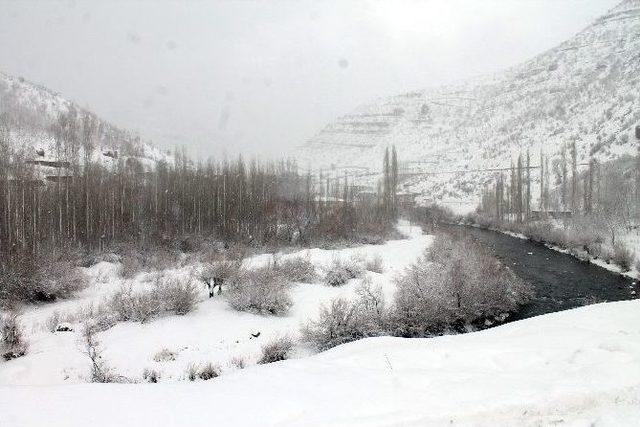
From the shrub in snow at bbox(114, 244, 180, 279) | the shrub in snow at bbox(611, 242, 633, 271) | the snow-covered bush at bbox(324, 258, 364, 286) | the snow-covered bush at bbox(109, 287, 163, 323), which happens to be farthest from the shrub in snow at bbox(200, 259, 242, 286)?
the shrub in snow at bbox(611, 242, 633, 271)

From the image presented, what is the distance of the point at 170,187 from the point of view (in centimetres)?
2686

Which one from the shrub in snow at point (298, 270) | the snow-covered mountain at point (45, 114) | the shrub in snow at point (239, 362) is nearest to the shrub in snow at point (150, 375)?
the shrub in snow at point (239, 362)

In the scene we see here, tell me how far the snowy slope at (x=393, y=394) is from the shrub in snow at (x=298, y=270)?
954 cm

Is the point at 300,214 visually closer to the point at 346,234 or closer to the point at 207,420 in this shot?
the point at 346,234

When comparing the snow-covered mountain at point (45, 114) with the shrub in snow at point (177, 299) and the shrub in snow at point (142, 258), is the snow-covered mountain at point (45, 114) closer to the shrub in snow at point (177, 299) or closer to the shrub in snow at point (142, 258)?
the shrub in snow at point (142, 258)

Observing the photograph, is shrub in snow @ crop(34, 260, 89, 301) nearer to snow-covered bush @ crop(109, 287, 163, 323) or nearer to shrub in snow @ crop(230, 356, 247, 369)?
snow-covered bush @ crop(109, 287, 163, 323)

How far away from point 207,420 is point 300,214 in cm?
2455

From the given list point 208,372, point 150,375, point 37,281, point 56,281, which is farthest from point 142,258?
point 208,372

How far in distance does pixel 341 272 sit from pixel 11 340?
10721 millimetres

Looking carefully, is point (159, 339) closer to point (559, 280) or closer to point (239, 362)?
point (239, 362)

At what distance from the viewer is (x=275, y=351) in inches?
363

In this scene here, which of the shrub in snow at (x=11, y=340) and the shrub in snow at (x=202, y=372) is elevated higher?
the shrub in snow at (x=11, y=340)

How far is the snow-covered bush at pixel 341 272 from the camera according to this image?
16281mm

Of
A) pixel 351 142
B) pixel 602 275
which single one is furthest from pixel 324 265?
pixel 351 142
